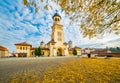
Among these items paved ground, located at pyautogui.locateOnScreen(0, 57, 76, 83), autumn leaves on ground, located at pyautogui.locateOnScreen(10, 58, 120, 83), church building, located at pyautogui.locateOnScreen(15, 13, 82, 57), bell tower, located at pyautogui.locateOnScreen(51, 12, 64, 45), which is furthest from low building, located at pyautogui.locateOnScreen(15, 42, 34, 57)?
autumn leaves on ground, located at pyautogui.locateOnScreen(10, 58, 120, 83)

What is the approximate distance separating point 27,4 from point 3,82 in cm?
316

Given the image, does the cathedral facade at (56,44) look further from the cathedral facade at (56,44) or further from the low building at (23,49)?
the low building at (23,49)

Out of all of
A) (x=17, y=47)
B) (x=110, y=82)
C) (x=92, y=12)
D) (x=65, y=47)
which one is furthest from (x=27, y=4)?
(x=65, y=47)

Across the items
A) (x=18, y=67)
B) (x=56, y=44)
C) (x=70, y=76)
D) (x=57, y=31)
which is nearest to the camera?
(x=70, y=76)

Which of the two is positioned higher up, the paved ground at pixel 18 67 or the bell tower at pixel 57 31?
the bell tower at pixel 57 31

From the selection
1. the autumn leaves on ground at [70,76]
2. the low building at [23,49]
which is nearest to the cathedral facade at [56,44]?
the low building at [23,49]

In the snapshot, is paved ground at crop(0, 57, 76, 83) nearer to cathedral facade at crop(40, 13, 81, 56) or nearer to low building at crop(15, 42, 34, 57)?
low building at crop(15, 42, 34, 57)

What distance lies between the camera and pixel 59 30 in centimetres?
6372

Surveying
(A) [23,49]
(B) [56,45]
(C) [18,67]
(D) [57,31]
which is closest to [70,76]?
(C) [18,67]

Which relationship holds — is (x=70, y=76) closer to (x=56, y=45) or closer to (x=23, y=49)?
(x=23, y=49)

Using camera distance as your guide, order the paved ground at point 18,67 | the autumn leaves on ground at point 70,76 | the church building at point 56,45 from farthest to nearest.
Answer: the church building at point 56,45 < the paved ground at point 18,67 < the autumn leaves on ground at point 70,76

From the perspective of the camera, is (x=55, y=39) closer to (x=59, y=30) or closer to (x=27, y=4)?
(x=59, y=30)

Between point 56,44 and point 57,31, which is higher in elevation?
point 57,31

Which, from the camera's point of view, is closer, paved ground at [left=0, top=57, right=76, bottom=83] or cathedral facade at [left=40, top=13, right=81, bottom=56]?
paved ground at [left=0, top=57, right=76, bottom=83]
